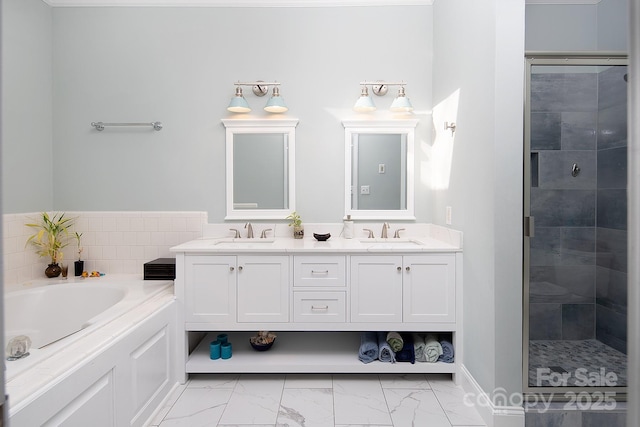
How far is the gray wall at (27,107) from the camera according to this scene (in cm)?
261

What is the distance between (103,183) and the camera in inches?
118

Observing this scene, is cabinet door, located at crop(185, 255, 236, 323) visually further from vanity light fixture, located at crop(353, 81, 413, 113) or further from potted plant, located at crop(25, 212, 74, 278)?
vanity light fixture, located at crop(353, 81, 413, 113)

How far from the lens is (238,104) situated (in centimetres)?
288

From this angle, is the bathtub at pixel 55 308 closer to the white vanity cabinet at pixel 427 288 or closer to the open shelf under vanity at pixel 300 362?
the open shelf under vanity at pixel 300 362

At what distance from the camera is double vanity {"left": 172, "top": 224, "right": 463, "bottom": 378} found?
2.43m

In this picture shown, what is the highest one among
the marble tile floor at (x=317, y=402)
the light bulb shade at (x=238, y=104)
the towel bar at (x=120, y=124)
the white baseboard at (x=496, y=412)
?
the light bulb shade at (x=238, y=104)

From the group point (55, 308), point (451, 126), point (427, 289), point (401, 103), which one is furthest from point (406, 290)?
point (55, 308)

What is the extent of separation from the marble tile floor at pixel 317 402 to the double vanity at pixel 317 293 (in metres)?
0.10

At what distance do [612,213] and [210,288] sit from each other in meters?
3.10

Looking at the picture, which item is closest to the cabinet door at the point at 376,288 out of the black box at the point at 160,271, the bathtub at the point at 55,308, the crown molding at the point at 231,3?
the black box at the point at 160,271

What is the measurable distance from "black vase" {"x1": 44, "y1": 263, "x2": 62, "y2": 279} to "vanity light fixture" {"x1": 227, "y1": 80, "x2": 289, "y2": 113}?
1879 millimetres

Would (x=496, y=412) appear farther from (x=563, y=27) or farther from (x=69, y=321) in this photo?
(x=563, y=27)

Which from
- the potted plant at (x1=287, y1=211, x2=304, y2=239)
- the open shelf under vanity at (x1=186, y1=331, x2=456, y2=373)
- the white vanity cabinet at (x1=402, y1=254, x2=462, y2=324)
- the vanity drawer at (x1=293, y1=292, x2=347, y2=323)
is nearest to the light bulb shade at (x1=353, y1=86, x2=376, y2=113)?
the potted plant at (x1=287, y1=211, x2=304, y2=239)

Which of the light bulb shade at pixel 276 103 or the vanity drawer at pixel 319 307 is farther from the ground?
the light bulb shade at pixel 276 103
